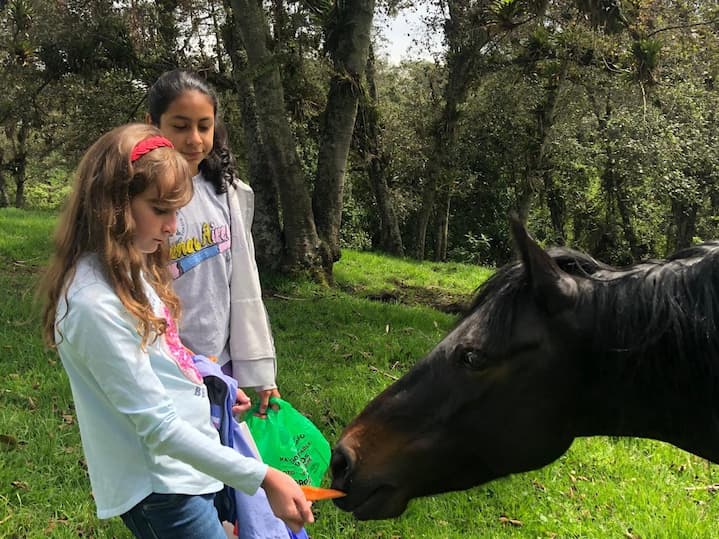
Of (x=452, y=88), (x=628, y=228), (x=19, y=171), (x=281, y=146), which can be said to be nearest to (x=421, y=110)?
(x=452, y=88)

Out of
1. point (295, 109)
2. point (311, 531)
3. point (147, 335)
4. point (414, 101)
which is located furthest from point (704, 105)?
point (147, 335)

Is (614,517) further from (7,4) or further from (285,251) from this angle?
(7,4)

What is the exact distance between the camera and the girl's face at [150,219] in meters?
1.38

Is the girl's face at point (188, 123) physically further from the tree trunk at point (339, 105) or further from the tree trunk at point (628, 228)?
the tree trunk at point (628, 228)

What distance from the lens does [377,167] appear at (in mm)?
12773

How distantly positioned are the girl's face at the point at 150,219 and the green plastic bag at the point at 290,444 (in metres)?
0.80

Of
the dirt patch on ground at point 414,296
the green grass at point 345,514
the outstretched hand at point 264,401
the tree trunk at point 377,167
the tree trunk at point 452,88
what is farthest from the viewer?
the tree trunk at point 452,88

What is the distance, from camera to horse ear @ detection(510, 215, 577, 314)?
55.4 inches

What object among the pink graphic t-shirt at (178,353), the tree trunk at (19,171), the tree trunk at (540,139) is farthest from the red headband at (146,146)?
the tree trunk at (19,171)

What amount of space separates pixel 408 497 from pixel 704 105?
16.1m

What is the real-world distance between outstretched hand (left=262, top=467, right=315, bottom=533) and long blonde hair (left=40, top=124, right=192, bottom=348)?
0.43m

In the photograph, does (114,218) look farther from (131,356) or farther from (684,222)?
(684,222)

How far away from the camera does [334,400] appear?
3871 millimetres

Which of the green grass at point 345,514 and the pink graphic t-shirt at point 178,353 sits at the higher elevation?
the pink graphic t-shirt at point 178,353
